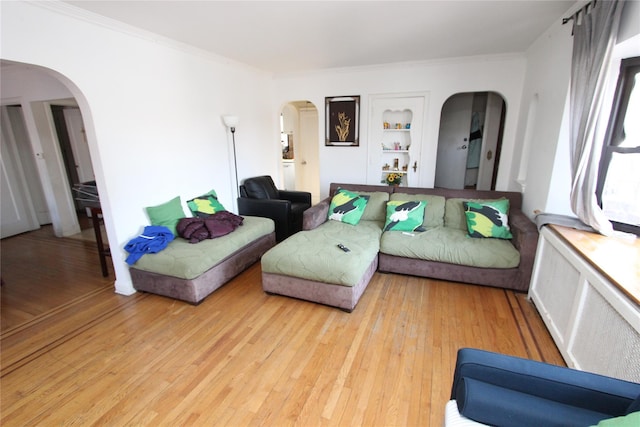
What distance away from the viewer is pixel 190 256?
2.58 metres

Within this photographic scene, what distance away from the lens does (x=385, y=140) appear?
460 cm

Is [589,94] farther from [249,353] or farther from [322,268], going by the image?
[249,353]

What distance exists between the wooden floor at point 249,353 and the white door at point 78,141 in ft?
10.4

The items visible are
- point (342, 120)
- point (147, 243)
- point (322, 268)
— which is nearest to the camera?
point (322, 268)

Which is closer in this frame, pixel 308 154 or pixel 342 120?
pixel 342 120

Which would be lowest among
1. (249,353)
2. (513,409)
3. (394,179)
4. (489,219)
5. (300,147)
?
(249,353)

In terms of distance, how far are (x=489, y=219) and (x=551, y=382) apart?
2196 millimetres

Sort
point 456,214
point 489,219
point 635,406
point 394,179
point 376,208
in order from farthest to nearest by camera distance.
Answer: point 394,179 < point 376,208 < point 456,214 < point 489,219 < point 635,406

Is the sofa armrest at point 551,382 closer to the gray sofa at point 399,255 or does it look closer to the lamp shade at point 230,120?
the gray sofa at point 399,255

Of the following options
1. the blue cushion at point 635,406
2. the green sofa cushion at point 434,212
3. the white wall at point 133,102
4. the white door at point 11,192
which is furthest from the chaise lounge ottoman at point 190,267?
the white door at point 11,192

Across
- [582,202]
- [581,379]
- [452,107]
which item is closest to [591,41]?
[582,202]

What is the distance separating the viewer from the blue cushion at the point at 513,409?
983 mm

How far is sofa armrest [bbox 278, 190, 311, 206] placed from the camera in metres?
4.51

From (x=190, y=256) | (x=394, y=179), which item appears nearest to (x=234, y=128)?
(x=190, y=256)
